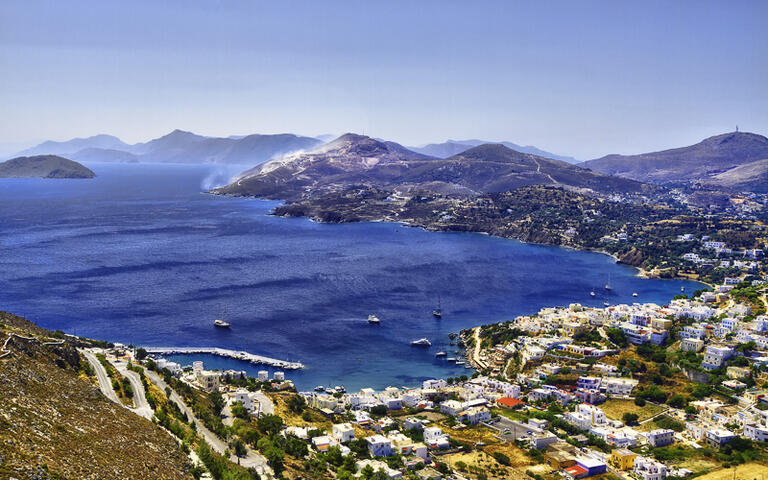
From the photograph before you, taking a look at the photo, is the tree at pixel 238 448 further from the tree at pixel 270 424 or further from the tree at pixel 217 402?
the tree at pixel 217 402

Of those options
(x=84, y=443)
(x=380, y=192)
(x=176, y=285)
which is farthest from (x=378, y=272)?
(x=380, y=192)

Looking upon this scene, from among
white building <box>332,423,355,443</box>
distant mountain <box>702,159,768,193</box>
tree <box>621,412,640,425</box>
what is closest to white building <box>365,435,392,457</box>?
white building <box>332,423,355,443</box>

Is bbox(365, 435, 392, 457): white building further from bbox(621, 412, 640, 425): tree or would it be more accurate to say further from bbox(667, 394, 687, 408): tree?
bbox(667, 394, 687, 408): tree

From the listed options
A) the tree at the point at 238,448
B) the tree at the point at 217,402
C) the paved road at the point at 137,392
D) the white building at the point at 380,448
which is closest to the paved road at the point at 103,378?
the paved road at the point at 137,392

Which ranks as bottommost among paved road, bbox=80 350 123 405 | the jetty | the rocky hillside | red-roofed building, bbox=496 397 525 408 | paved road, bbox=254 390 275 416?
red-roofed building, bbox=496 397 525 408

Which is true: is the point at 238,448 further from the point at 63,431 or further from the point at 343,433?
the point at 63,431

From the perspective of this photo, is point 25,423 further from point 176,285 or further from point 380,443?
point 176,285
